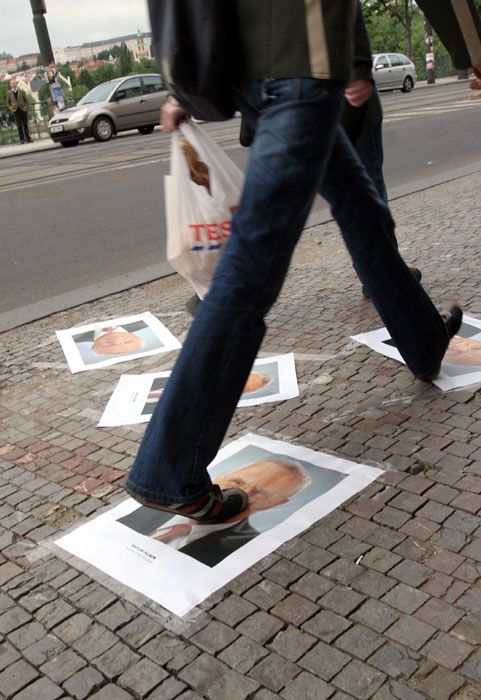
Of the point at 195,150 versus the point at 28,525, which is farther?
the point at 195,150

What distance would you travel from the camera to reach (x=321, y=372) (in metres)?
3.30

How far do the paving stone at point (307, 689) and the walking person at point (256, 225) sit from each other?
0.58 meters

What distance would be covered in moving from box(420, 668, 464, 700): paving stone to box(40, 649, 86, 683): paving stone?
73 centimetres

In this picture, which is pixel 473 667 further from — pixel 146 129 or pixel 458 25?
pixel 146 129

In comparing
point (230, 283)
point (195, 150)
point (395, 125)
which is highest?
point (195, 150)

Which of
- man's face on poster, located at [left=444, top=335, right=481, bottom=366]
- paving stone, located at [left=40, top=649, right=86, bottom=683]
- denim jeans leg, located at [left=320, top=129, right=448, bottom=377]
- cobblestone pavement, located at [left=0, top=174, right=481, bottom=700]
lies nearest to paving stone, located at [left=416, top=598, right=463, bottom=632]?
cobblestone pavement, located at [left=0, top=174, right=481, bottom=700]

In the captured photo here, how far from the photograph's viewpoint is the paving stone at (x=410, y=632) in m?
1.75

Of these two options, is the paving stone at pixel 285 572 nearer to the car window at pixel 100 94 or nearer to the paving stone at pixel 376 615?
the paving stone at pixel 376 615

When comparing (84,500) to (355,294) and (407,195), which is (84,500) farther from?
(407,195)

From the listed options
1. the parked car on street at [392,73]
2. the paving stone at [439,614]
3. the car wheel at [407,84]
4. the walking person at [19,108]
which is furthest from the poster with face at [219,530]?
the car wheel at [407,84]

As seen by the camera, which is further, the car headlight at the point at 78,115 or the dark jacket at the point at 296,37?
the car headlight at the point at 78,115

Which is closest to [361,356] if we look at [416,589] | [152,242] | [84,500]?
[84,500]

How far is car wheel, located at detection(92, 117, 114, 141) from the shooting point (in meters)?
20.8

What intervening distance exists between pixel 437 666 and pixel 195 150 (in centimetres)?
173
